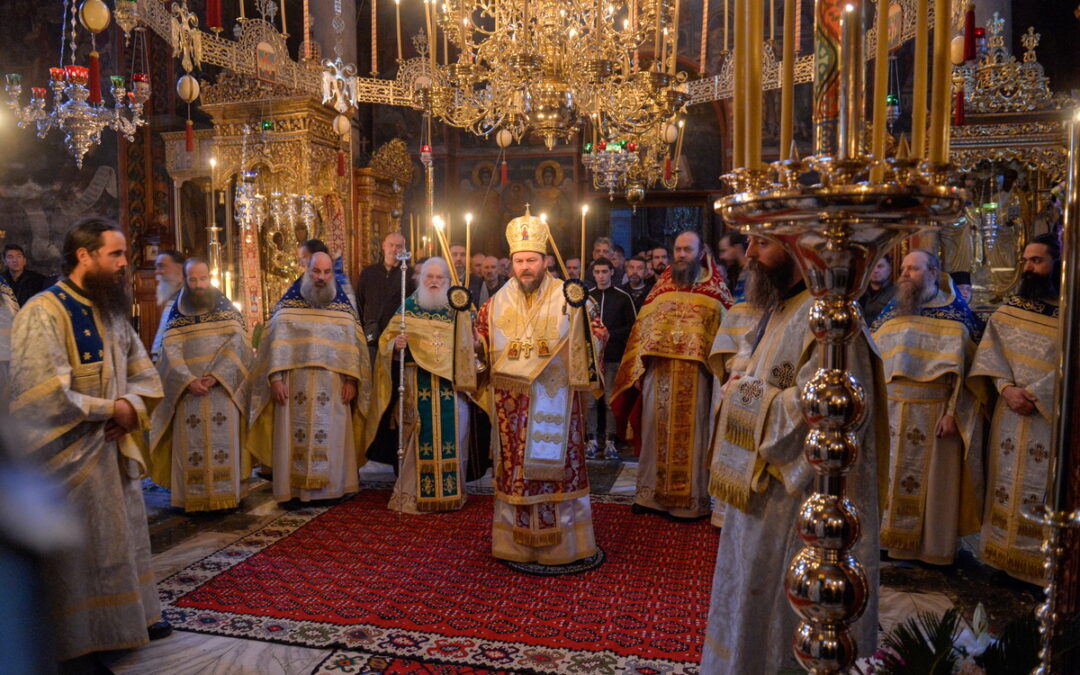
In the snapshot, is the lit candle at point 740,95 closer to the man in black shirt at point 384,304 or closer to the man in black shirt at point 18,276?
the man in black shirt at point 384,304

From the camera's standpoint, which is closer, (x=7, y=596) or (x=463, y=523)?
(x=7, y=596)

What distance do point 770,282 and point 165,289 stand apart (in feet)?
15.4

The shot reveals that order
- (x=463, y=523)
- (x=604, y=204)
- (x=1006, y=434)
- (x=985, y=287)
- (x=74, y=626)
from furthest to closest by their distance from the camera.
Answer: (x=604, y=204) < (x=985, y=287) < (x=463, y=523) < (x=1006, y=434) < (x=74, y=626)

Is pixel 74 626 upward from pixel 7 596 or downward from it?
downward

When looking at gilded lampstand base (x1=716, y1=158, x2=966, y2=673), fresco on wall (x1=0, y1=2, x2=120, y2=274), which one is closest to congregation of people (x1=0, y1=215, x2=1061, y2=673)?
gilded lampstand base (x1=716, y1=158, x2=966, y2=673)

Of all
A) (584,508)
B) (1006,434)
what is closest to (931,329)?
(1006,434)

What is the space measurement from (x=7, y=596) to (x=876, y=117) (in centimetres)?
134

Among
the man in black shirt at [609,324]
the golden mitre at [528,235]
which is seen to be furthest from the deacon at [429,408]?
the man in black shirt at [609,324]

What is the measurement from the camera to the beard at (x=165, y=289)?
564 cm

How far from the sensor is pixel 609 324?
7.68 m

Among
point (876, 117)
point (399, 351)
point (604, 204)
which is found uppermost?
point (604, 204)

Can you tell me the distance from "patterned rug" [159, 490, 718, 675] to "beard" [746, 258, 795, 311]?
158 centimetres

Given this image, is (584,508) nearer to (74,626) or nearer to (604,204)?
(74,626)

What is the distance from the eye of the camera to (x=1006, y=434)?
163 inches
